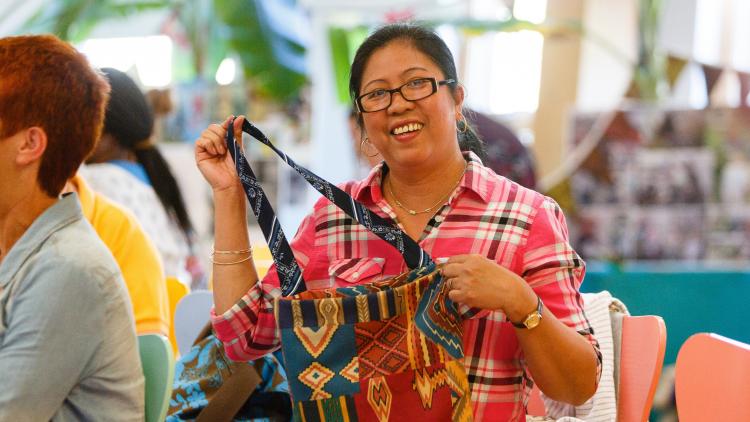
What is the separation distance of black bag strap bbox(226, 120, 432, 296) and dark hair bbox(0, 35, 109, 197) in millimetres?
328

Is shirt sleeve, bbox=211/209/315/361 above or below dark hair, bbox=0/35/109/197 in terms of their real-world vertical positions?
below

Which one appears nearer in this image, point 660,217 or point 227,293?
point 227,293

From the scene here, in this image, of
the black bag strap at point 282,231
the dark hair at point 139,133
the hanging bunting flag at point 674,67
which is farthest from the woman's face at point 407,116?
the hanging bunting flag at point 674,67

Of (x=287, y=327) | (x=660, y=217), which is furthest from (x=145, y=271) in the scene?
(x=660, y=217)

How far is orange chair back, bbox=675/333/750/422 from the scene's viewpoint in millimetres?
1768

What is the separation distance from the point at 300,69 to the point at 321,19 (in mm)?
358

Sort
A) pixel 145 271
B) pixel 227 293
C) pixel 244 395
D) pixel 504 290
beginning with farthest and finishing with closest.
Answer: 1. pixel 145 271
2. pixel 244 395
3. pixel 227 293
4. pixel 504 290

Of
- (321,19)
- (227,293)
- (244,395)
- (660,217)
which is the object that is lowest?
(660,217)

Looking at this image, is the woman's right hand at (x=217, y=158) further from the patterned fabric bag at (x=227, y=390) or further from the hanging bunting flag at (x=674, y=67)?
the hanging bunting flag at (x=674, y=67)

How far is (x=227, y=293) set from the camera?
1903mm

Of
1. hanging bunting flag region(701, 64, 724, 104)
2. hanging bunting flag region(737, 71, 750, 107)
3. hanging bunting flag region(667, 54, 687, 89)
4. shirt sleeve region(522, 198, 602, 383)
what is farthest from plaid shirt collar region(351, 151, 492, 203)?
hanging bunting flag region(667, 54, 687, 89)

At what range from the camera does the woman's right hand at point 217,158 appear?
1.93m

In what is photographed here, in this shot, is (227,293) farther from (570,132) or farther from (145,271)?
(570,132)

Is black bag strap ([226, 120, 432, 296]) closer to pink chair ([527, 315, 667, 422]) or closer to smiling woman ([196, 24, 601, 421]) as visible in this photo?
smiling woman ([196, 24, 601, 421])
